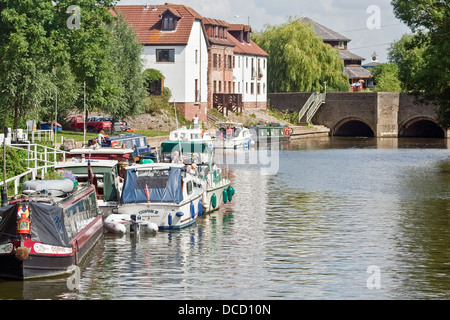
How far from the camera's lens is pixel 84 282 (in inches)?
1059

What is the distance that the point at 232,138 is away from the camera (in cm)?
8400

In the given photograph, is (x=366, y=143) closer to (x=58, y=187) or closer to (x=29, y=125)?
(x=29, y=125)

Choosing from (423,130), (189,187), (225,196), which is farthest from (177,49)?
(189,187)

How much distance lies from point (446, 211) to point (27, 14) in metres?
30.6

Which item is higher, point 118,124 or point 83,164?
point 118,124

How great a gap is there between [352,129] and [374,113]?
8390 mm

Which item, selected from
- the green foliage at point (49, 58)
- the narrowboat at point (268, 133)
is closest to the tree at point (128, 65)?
the green foliage at point (49, 58)

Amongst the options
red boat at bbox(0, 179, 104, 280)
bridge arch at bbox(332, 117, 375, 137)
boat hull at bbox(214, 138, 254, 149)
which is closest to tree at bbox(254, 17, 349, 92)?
bridge arch at bbox(332, 117, 375, 137)

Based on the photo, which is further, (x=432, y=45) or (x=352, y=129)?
(x=352, y=129)

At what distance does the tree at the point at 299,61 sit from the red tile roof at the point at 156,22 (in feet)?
79.0

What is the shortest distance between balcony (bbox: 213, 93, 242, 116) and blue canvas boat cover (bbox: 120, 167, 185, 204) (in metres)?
65.4

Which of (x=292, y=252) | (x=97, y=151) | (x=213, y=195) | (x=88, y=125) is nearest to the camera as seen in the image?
(x=292, y=252)

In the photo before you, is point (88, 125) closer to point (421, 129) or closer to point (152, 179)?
point (152, 179)
